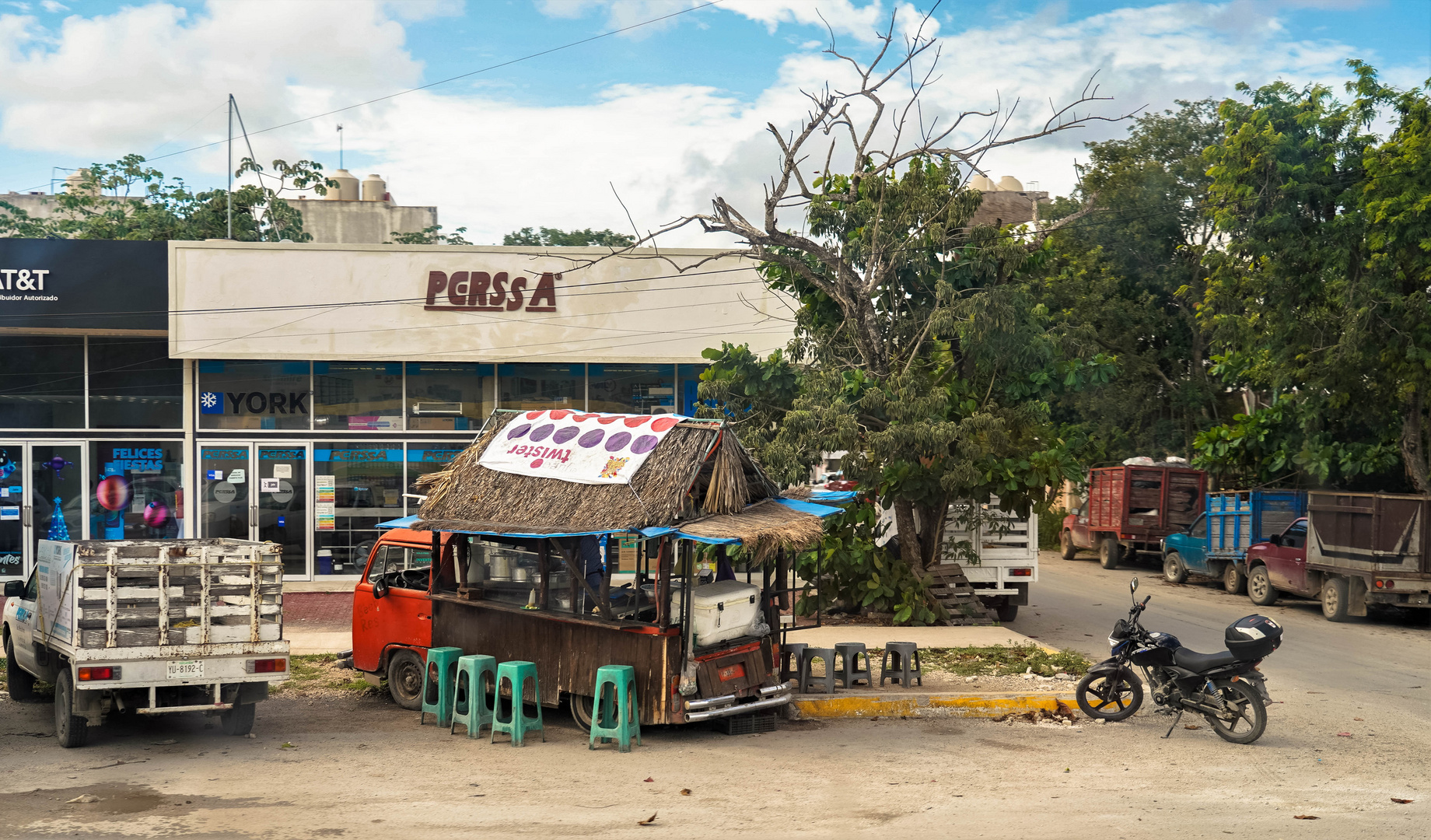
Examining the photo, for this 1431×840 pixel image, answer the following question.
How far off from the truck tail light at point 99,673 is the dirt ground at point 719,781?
2.18 feet

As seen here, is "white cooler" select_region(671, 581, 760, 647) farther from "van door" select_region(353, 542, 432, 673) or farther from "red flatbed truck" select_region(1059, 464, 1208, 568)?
"red flatbed truck" select_region(1059, 464, 1208, 568)

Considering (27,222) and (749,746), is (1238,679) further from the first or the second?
(27,222)

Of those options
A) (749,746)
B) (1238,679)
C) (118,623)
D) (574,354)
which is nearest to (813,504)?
(749,746)

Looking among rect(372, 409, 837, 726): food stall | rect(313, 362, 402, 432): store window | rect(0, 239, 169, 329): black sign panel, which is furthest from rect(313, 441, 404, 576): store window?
rect(372, 409, 837, 726): food stall

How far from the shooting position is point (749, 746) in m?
10.1

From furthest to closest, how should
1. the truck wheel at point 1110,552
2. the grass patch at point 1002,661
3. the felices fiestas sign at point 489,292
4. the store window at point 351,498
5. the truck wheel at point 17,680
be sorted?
1. the truck wheel at point 1110,552
2. the store window at point 351,498
3. the felices fiestas sign at point 489,292
4. the grass patch at point 1002,661
5. the truck wheel at point 17,680

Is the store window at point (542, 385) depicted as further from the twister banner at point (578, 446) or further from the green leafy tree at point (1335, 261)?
the green leafy tree at point (1335, 261)

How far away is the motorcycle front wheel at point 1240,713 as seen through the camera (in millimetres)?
10203

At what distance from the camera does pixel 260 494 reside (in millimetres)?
20828

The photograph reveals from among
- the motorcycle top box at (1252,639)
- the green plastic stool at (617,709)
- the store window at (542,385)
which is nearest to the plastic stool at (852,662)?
the green plastic stool at (617,709)

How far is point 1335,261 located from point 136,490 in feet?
69.5

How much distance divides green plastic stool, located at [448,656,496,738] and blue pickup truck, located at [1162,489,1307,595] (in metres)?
→ 16.7

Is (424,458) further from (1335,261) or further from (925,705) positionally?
(1335,261)

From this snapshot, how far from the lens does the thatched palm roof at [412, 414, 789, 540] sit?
1021 cm
